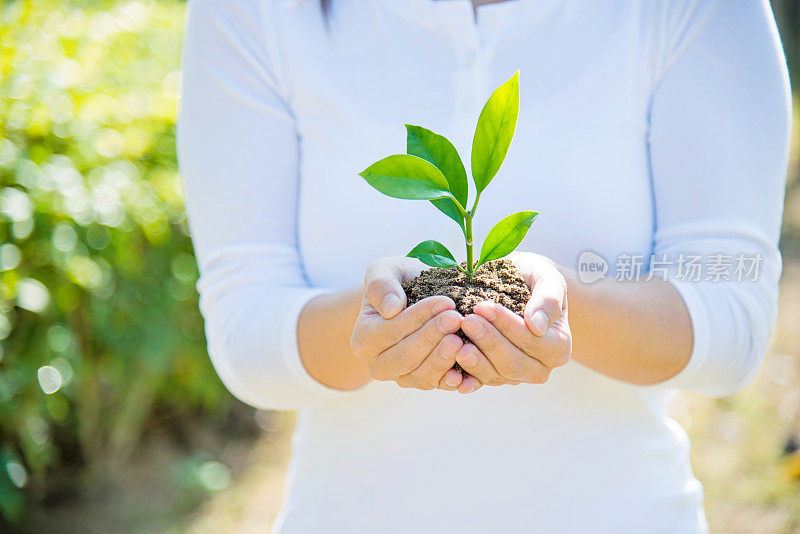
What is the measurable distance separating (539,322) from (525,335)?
0.02m

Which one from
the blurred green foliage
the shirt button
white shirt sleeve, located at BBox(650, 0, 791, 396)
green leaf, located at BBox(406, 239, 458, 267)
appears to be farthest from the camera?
the blurred green foliage

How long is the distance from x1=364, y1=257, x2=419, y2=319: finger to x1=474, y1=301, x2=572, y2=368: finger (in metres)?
0.09

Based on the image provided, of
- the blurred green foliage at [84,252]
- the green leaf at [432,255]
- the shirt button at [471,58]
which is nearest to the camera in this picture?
the green leaf at [432,255]

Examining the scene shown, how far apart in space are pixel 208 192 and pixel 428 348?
0.50 metres

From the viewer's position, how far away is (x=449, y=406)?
3.65ft

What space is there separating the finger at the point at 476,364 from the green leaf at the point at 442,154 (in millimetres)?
203

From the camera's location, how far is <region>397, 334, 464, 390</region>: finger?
2.63 ft

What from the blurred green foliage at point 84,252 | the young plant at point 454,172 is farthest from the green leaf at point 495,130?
the blurred green foliage at point 84,252

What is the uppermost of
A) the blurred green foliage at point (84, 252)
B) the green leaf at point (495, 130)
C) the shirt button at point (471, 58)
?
the shirt button at point (471, 58)

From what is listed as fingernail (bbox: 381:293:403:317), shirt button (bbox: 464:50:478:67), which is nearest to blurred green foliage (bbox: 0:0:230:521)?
shirt button (bbox: 464:50:478:67)

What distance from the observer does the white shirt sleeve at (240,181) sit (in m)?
1.12

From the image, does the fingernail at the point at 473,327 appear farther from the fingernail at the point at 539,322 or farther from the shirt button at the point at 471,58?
the shirt button at the point at 471,58

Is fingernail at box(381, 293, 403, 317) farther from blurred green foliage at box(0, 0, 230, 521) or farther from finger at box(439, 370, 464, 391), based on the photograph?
blurred green foliage at box(0, 0, 230, 521)

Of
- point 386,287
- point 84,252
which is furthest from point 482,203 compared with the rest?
point 84,252
